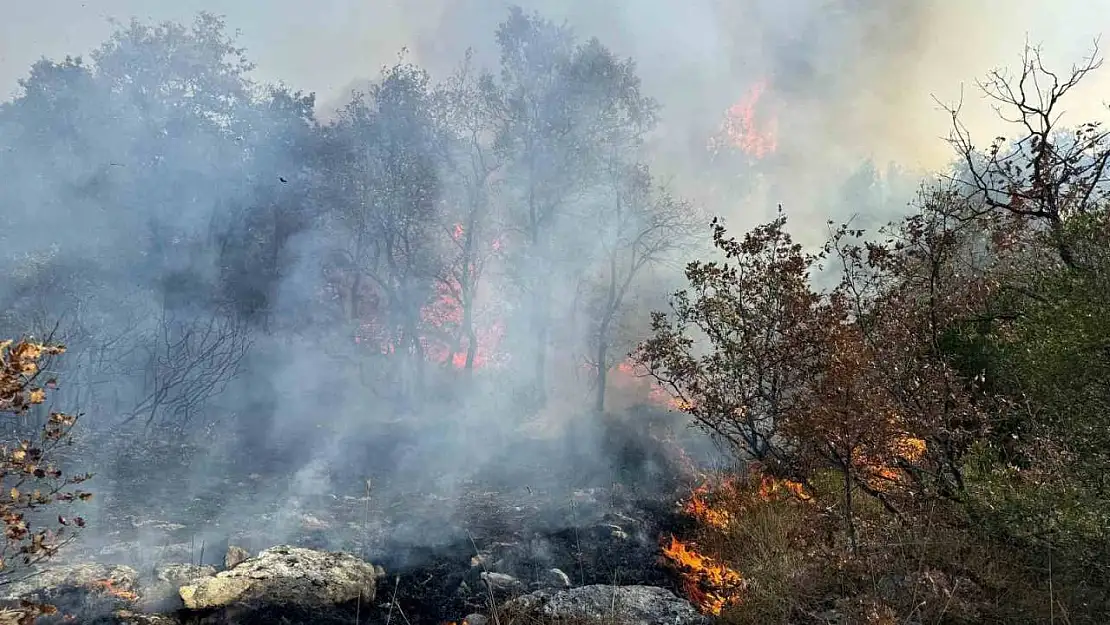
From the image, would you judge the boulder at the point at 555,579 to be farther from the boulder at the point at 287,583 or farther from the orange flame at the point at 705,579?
the boulder at the point at 287,583

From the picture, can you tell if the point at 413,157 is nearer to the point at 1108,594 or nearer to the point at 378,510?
the point at 378,510

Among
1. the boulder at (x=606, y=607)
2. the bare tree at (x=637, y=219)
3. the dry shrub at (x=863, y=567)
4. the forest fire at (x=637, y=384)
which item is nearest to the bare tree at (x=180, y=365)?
the boulder at (x=606, y=607)

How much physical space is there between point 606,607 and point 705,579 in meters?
3.00

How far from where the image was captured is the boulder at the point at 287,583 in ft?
20.1

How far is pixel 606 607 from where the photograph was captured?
20.4 ft

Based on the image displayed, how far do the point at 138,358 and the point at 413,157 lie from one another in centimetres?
1036

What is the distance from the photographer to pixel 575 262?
20125 millimetres

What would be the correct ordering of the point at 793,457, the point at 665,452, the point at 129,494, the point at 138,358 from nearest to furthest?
1. the point at 793,457
2. the point at 129,494
3. the point at 138,358
4. the point at 665,452

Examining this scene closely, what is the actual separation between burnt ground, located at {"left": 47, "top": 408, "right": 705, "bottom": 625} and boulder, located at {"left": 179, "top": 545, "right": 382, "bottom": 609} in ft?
1.47

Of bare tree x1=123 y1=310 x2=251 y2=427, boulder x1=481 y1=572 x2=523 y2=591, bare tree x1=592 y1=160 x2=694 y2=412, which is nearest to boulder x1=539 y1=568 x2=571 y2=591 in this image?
boulder x1=481 y1=572 x2=523 y2=591

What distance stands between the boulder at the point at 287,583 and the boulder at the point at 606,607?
2.06 m

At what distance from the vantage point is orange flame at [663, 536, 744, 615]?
24.3ft

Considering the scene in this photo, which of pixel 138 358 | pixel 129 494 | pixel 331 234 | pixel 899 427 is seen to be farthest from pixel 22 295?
pixel 899 427

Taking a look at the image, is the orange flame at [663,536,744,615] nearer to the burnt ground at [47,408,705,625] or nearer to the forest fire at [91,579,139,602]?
the burnt ground at [47,408,705,625]
